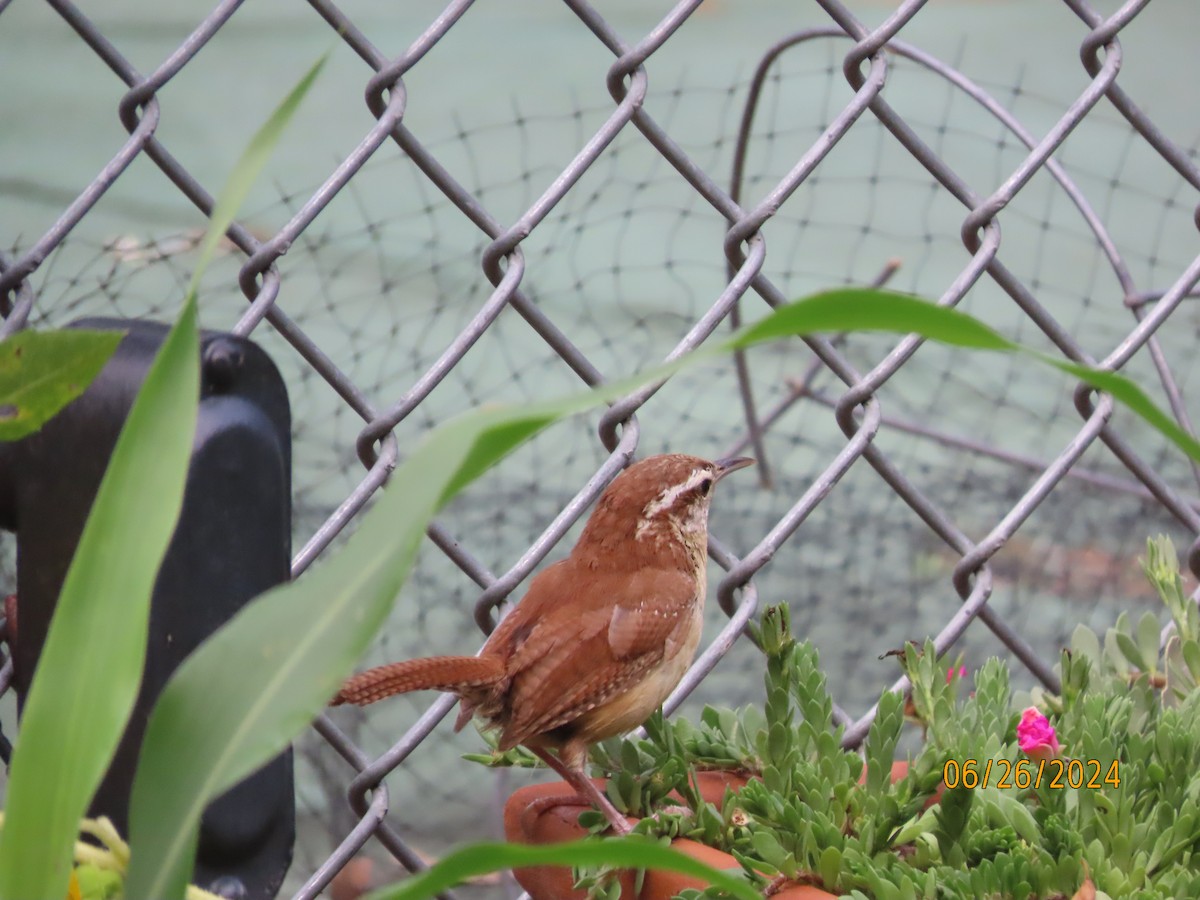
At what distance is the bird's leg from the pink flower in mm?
364

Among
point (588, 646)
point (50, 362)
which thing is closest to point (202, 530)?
point (50, 362)

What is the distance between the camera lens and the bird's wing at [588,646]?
1384mm

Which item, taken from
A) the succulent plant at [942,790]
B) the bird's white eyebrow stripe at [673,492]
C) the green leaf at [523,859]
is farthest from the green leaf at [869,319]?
the bird's white eyebrow stripe at [673,492]

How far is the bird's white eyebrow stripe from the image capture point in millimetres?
1624

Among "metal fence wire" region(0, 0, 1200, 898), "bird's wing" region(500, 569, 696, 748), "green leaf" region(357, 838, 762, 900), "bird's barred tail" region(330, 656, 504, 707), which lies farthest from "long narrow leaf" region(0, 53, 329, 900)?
"metal fence wire" region(0, 0, 1200, 898)

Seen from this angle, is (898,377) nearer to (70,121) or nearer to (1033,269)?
(1033,269)

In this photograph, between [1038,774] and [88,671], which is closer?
[88,671]

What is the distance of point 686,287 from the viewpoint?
3258 mm

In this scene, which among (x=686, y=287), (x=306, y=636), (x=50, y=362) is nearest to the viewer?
(x=306, y=636)

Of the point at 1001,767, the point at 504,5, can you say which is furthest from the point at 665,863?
the point at 504,5

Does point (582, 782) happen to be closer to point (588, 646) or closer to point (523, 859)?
point (588, 646)

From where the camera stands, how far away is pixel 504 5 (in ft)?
10.4

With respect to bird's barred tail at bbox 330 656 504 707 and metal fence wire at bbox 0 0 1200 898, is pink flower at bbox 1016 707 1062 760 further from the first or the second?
metal fence wire at bbox 0 0 1200 898

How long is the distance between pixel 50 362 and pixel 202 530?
0.59 ft
